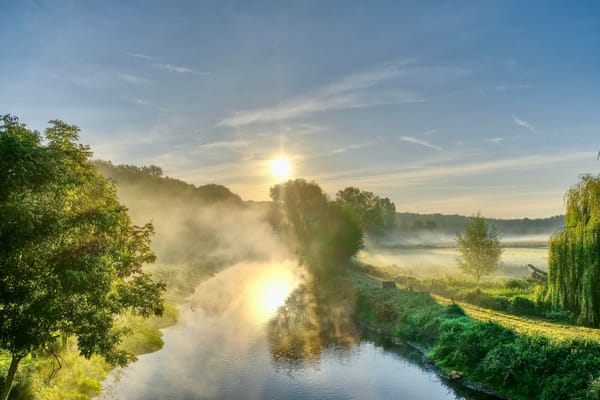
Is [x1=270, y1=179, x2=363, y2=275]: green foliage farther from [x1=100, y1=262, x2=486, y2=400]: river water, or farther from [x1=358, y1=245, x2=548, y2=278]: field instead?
[x1=100, y1=262, x2=486, y2=400]: river water

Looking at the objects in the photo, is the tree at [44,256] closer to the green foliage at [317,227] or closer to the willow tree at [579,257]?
the willow tree at [579,257]

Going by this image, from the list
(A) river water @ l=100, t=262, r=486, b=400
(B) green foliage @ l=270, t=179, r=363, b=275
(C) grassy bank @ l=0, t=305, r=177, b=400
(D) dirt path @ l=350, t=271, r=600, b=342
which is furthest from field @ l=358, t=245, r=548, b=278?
(C) grassy bank @ l=0, t=305, r=177, b=400

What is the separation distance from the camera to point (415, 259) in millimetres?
128375

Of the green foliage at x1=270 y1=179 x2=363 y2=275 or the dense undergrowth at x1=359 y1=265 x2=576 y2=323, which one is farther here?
the green foliage at x1=270 y1=179 x2=363 y2=275

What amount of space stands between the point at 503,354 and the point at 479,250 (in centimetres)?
4820

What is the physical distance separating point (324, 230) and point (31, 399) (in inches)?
3014

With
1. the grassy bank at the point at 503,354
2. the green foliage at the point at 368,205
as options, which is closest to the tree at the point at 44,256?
the grassy bank at the point at 503,354

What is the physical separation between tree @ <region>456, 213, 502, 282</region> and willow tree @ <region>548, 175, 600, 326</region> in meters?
34.6

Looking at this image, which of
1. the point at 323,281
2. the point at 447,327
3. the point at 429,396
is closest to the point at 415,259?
the point at 323,281

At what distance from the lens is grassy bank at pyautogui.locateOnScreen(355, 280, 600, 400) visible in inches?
928

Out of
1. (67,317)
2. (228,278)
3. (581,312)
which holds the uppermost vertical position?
(67,317)

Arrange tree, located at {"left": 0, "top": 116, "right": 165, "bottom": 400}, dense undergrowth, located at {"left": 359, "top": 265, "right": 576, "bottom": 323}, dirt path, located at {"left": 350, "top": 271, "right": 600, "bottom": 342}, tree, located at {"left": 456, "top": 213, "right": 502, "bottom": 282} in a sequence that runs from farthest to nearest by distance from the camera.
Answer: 1. tree, located at {"left": 456, "top": 213, "right": 502, "bottom": 282}
2. dense undergrowth, located at {"left": 359, "top": 265, "right": 576, "bottom": 323}
3. dirt path, located at {"left": 350, "top": 271, "right": 600, "bottom": 342}
4. tree, located at {"left": 0, "top": 116, "right": 165, "bottom": 400}

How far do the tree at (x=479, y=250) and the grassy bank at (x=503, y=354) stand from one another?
1321 inches

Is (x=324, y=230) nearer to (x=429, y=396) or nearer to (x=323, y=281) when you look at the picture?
(x=323, y=281)
